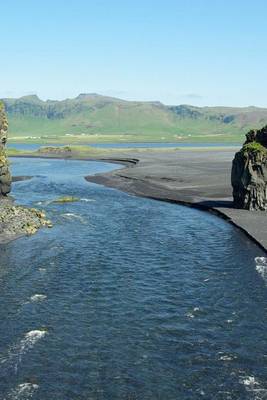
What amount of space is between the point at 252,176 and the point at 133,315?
47270 mm

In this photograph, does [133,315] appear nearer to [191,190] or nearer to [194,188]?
[191,190]

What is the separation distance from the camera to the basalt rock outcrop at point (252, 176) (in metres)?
80.6

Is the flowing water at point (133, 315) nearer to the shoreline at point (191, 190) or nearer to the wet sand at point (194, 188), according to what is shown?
the shoreline at point (191, 190)

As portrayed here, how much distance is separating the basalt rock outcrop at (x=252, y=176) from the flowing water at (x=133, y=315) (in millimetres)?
11580

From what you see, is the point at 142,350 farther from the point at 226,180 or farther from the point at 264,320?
the point at 226,180

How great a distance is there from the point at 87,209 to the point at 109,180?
1897 inches

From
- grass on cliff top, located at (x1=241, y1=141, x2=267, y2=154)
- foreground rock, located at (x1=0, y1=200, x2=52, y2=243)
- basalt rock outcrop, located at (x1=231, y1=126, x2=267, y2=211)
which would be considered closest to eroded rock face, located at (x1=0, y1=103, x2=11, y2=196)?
foreground rock, located at (x1=0, y1=200, x2=52, y2=243)

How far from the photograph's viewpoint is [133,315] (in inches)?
1585

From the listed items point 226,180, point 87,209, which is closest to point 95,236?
point 87,209

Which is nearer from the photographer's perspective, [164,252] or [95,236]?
[164,252]

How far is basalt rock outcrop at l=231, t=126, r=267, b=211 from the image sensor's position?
8062 cm

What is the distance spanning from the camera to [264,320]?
39031 millimetres

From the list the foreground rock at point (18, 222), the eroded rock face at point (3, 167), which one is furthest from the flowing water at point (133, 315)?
the eroded rock face at point (3, 167)

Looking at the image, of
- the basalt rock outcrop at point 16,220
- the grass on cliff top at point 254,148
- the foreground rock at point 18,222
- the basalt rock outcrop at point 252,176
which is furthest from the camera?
the grass on cliff top at point 254,148
